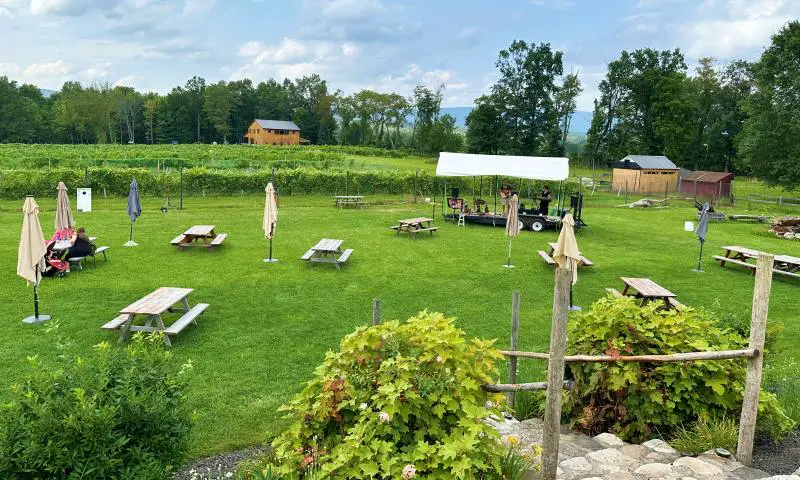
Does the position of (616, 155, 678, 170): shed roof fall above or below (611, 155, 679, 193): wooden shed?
above

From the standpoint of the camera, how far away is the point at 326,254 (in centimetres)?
1467

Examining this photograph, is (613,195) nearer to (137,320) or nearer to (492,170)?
(492,170)

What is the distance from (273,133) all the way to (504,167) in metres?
72.8

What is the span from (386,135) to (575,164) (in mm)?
33918

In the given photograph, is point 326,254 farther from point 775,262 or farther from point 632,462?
point 775,262

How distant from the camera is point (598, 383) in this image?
18.5 ft

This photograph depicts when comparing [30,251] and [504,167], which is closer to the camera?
[30,251]

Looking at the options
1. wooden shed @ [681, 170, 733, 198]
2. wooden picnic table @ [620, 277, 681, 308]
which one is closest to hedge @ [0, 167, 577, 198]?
wooden shed @ [681, 170, 733, 198]

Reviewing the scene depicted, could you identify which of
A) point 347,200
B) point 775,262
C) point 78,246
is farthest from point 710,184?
point 78,246

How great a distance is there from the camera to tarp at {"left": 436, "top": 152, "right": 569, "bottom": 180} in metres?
21.0

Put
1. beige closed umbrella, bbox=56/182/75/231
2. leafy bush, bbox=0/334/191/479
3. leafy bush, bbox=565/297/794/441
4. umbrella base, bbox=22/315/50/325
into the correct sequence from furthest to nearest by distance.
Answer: beige closed umbrella, bbox=56/182/75/231, umbrella base, bbox=22/315/50/325, leafy bush, bbox=565/297/794/441, leafy bush, bbox=0/334/191/479

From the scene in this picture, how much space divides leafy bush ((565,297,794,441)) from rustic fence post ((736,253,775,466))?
394mm

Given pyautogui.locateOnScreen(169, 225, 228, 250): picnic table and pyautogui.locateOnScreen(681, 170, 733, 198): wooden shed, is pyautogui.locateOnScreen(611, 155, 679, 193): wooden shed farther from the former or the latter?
pyautogui.locateOnScreen(169, 225, 228, 250): picnic table

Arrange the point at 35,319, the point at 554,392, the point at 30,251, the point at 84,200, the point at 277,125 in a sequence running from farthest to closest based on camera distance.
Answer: the point at 277,125, the point at 84,200, the point at 35,319, the point at 30,251, the point at 554,392
